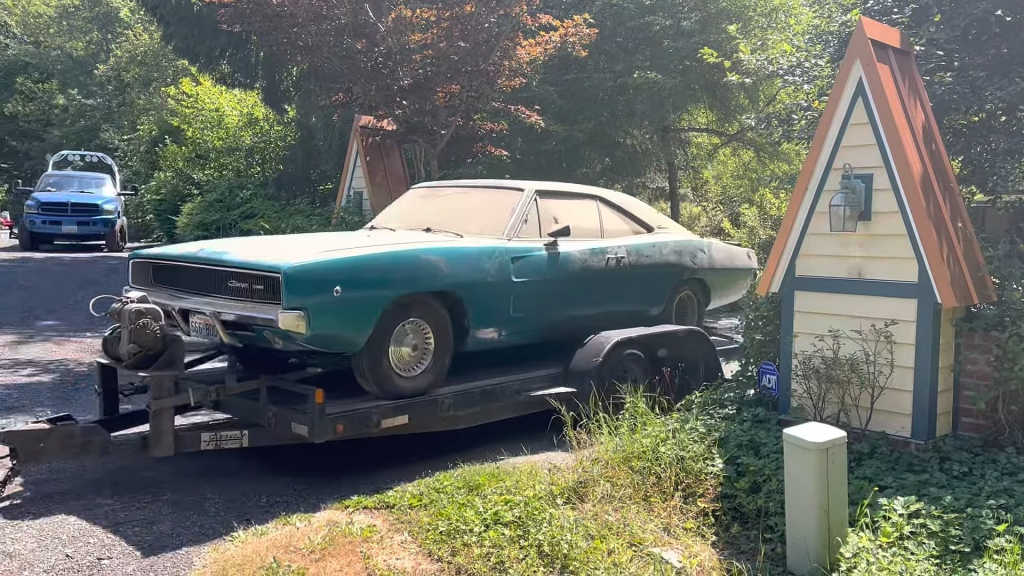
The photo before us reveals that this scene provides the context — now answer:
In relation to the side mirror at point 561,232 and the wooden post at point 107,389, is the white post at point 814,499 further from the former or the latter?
the wooden post at point 107,389

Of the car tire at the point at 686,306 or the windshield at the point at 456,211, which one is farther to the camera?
the car tire at the point at 686,306

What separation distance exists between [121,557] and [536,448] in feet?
8.95

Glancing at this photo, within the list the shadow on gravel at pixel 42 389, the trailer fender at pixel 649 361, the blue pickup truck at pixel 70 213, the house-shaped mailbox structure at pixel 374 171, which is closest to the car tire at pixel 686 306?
the trailer fender at pixel 649 361

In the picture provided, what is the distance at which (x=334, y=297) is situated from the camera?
4.82 meters

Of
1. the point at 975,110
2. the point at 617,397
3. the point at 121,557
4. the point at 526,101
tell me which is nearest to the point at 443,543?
the point at 121,557

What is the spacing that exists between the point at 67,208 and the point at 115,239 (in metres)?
1.05

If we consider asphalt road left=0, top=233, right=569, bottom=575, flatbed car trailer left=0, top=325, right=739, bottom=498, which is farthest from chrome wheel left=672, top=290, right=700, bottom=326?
asphalt road left=0, top=233, right=569, bottom=575

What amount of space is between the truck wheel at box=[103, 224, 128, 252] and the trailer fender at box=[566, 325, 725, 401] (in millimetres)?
14521

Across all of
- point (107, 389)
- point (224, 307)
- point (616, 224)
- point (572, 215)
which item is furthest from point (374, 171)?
point (224, 307)

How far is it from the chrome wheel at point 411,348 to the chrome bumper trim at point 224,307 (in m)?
0.75

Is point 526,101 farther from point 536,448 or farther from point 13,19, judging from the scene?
point 13,19

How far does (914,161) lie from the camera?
203 inches

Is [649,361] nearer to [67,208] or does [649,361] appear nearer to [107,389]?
[107,389]

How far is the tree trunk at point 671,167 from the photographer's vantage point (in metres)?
→ 13.5
